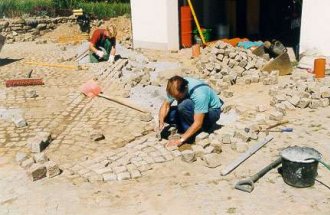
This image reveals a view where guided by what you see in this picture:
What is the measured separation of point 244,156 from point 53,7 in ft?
62.2

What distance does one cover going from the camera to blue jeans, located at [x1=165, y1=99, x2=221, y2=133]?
6.40 m

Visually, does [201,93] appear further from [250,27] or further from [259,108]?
[250,27]

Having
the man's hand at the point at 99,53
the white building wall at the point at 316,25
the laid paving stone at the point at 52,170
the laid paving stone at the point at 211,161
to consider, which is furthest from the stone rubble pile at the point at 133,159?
the white building wall at the point at 316,25

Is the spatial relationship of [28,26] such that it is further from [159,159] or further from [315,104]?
[159,159]

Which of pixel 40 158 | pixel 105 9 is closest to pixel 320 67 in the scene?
pixel 40 158

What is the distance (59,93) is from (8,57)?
6.08 metres

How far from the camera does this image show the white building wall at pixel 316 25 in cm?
1127

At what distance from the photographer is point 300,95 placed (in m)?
8.50

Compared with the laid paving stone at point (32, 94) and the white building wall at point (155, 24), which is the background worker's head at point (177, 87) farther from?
the white building wall at point (155, 24)

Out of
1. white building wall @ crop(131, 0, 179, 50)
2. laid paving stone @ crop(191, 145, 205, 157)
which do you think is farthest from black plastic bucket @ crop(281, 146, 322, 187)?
white building wall @ crop(131, 0, 179, 50)

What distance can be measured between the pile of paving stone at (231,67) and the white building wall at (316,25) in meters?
1.56

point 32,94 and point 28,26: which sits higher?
point 28,26

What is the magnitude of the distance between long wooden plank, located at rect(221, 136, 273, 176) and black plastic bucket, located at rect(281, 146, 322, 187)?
0.74 m

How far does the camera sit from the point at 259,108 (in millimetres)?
8188
